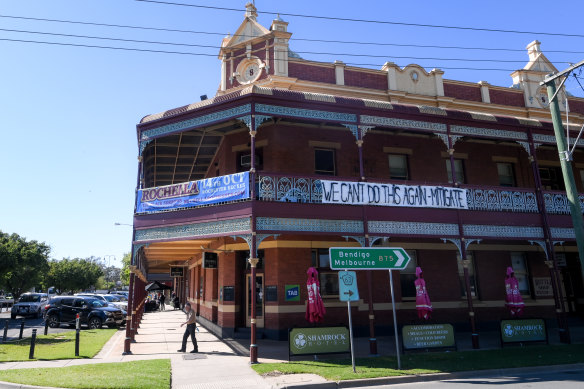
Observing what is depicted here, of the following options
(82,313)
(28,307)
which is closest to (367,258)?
(82,313)

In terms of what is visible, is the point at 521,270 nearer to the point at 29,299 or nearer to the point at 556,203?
the point at 556,203

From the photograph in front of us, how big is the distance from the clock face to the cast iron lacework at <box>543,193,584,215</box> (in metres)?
12.5

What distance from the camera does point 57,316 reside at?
2108 cm

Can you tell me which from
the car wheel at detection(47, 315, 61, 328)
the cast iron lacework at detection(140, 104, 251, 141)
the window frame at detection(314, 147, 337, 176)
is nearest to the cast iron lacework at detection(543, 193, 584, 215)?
the window frame at detection(314, 147, 337, 176)

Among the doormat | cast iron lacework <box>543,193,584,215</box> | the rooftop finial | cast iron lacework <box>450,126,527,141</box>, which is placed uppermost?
the rooftop finial

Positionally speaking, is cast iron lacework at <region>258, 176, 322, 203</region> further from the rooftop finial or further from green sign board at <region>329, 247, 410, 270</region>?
the rooftop finial

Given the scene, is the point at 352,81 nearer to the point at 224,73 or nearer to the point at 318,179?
the point at 224,73

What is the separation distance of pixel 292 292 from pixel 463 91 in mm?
13355

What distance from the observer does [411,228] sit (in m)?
13.1

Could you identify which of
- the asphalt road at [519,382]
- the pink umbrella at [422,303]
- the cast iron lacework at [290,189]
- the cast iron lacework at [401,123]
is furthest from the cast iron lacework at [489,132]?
the asphalt road at [519,382]

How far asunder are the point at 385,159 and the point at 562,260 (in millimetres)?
9460

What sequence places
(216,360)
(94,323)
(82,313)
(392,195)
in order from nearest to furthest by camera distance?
(216,360)
(392,195)
(94,323)
(82,313)

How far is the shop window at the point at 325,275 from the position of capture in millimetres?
15219

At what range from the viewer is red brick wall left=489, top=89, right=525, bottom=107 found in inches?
800
